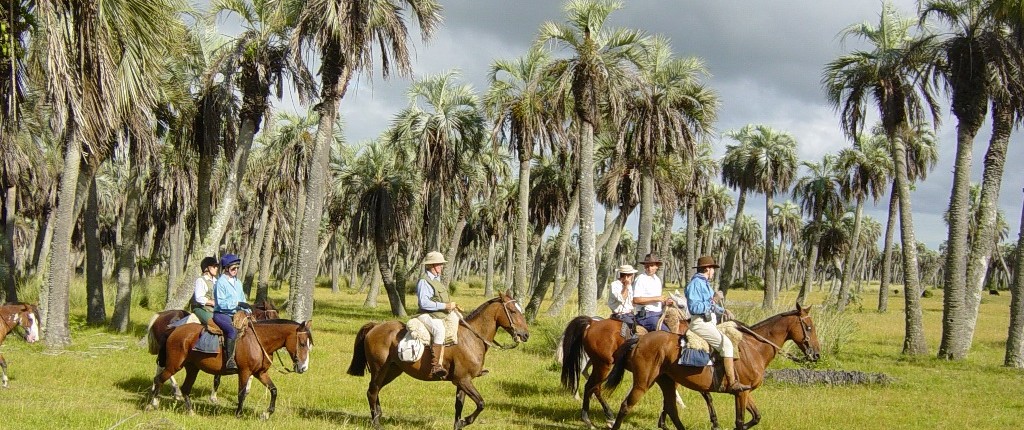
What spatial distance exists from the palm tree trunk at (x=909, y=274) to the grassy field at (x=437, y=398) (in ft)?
5.06

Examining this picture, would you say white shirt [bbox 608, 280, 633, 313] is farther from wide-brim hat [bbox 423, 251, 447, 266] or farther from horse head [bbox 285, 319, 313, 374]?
horse head [bbox 285, 319, 313, 374]

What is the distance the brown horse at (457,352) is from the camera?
32.6ft

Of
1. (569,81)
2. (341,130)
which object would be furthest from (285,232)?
(569,81)

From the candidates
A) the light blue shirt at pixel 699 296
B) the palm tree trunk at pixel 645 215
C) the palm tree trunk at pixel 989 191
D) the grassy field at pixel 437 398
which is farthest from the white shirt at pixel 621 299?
Answer: the palm tree trunk at pixel 645 215

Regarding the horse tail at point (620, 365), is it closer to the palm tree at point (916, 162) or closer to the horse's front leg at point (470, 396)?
the horse's front leg at point (470, 396)

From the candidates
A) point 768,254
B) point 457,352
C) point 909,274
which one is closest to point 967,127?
point 909,274

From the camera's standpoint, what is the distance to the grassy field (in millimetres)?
10180

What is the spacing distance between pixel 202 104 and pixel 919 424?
1887 centimetres

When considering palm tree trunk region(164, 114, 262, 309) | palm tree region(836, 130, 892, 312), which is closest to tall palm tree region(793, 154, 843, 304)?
palm tree region(836, 130, 892, 312)

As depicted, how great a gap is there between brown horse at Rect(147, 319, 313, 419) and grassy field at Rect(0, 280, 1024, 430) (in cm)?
41

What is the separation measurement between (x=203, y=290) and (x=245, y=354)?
3.86ft

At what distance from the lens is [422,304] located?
9.84 meters

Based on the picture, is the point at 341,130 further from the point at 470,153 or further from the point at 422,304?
the point at 422,304

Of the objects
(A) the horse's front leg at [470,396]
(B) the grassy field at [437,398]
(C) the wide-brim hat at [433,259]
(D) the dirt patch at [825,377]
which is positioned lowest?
(B) the grassy field at [437,398]
